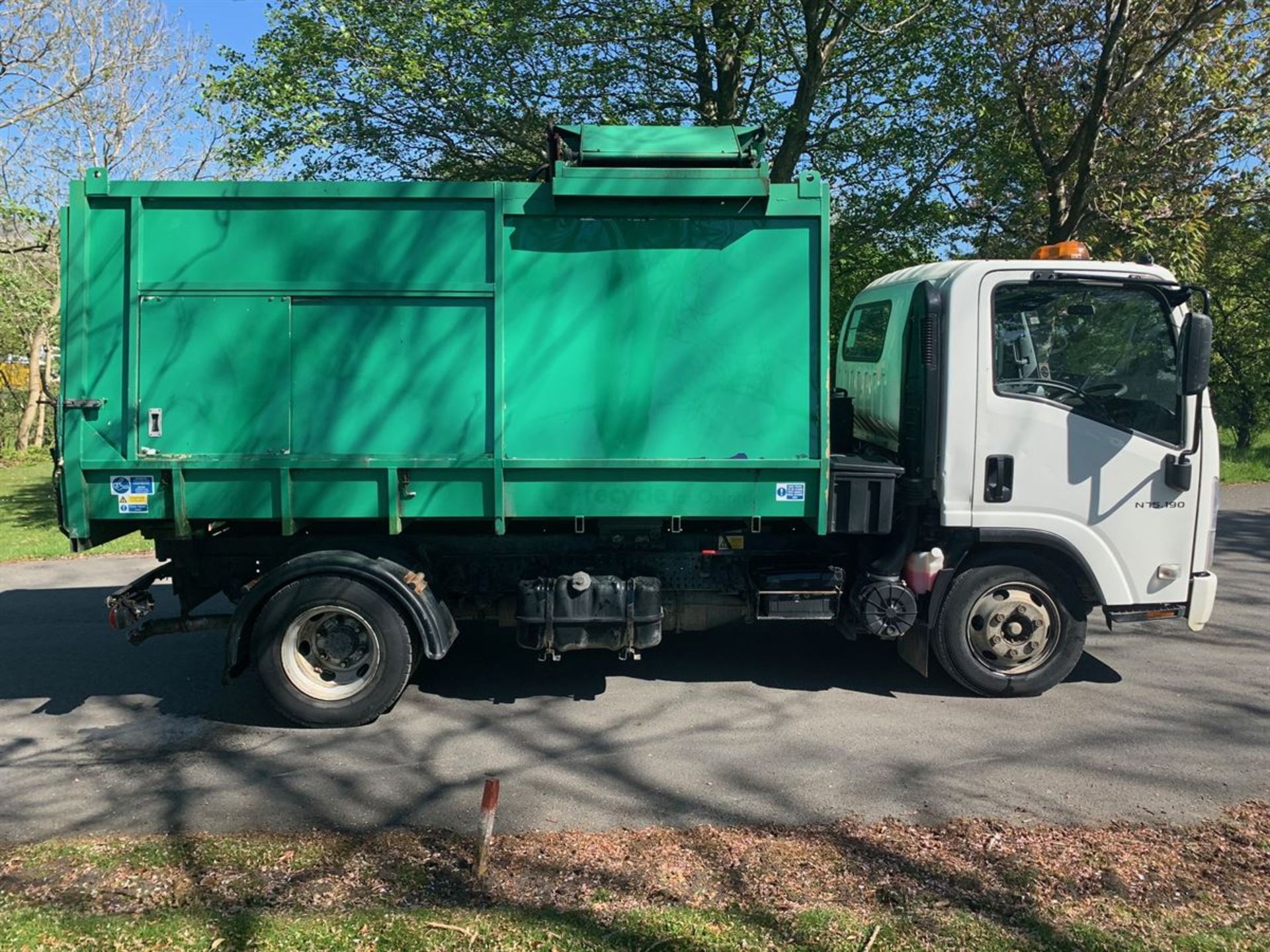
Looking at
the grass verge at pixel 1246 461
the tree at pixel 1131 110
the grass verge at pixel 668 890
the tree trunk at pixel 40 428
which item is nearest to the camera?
the grass verge at pixel 668 890

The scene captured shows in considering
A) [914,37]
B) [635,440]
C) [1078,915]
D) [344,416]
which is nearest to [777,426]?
→ [635,440]

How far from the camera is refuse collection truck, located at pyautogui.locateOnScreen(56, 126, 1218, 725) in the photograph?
5254 millimetres

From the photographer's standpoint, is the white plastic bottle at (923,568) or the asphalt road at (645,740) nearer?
the asphalt road at (645,740)

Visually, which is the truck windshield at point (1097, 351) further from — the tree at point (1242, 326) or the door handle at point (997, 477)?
the tree at point (1242, 326)

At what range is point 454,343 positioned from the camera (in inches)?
210

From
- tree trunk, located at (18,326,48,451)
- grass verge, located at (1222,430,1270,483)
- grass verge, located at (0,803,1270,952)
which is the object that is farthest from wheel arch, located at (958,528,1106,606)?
tree trunk, located at (18,326,48,451)

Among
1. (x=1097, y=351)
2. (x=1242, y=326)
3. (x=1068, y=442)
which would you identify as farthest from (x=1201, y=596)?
(x=1242, y=326)

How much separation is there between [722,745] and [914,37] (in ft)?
33.8

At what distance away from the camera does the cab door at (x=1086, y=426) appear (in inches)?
222

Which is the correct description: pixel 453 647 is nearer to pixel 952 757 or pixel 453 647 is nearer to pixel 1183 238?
pixel 952 757

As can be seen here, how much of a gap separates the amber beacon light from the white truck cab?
0.20m

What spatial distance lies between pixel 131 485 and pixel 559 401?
92.7 inches

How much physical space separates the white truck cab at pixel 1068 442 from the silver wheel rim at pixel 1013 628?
0.01m

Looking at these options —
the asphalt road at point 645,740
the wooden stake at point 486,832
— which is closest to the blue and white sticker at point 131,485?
the asphalt road at point 645,740
